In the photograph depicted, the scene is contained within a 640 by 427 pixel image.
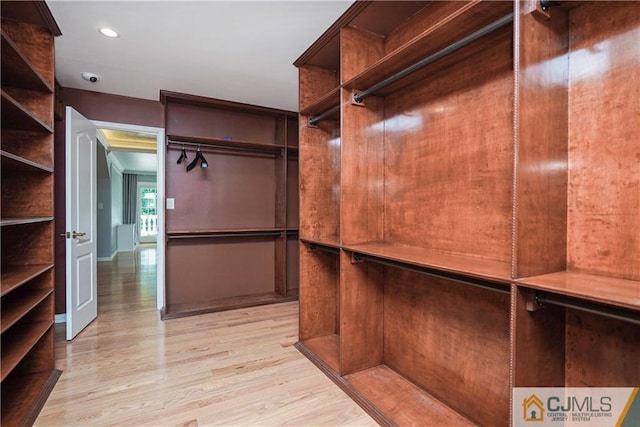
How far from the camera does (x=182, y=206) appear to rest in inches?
152

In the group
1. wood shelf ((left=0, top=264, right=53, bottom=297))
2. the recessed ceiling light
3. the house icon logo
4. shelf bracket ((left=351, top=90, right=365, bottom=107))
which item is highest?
the recessed ceiling light

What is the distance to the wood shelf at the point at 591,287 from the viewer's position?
939 millimetres

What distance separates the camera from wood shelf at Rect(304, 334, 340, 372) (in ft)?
8.00

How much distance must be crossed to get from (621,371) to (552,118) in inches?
39.9

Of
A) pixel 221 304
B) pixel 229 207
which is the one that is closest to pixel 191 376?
pixel 221 304

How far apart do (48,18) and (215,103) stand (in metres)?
1.77

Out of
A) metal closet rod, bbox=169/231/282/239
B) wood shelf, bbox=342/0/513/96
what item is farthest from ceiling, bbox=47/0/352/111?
metal closet rod, bbox=169/231/282/239

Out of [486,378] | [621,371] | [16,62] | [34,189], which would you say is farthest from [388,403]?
[16,62]

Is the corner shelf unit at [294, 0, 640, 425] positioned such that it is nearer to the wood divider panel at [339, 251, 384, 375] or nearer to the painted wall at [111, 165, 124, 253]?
the wood divider panel at [339, 251, 384, 375]

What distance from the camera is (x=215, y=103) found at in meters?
3.76

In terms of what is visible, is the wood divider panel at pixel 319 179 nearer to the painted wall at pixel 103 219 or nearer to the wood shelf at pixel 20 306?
the wood shelf at pixel 20 306

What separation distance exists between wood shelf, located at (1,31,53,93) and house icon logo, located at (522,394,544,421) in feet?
9.83

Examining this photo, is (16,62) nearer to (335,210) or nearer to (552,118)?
(335,210)

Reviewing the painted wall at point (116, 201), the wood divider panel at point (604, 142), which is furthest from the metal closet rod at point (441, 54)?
the painted wall at point (116, 201)
